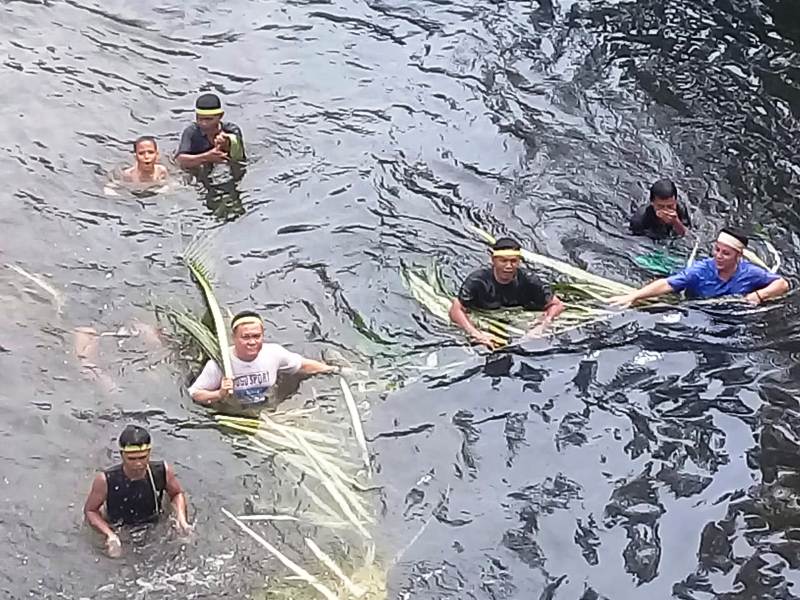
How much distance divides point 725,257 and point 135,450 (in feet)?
19.2

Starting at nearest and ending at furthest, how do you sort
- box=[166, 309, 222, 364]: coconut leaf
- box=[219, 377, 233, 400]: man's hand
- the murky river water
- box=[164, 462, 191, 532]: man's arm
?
the murky river water, box=[164, 462, 191, 532]: man's arm, box=[219, 377, 233, 400]: man's hand, box=[166, 309, 222, 364]: coconut leaf

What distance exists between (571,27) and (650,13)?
1335 mm

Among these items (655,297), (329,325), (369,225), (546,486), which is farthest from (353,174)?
(546,486)

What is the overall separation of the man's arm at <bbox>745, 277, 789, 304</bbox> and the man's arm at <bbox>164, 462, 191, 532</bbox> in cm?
572

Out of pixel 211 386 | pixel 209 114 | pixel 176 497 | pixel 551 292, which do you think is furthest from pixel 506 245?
pixel 209 114

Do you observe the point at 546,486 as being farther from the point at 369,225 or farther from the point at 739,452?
the point at 369,225

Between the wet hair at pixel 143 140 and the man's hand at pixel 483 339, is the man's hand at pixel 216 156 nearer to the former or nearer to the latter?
the wet hair at pixel 143 140

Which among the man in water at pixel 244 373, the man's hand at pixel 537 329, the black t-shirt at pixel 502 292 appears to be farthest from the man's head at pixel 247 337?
the man's hand at pixel 537 329

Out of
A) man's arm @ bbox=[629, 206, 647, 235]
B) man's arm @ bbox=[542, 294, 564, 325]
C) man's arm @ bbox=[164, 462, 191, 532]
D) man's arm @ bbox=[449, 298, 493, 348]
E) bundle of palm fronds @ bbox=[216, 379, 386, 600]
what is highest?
man's arm @ bbox=[629, 206, 647, 235]

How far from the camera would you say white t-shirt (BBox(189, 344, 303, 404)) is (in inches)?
413

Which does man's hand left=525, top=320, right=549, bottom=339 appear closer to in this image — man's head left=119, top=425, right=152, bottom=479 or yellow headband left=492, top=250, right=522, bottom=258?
yellow headband left=492, top=250, right=522, bottom=258

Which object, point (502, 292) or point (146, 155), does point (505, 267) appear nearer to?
point (502, 292)

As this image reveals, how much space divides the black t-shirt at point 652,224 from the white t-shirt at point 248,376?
4.51m

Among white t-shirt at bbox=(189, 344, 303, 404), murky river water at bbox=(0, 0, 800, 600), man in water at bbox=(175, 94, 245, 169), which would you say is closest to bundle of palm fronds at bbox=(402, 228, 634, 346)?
murky river water at bbox=(0, 0, 800, 600)
